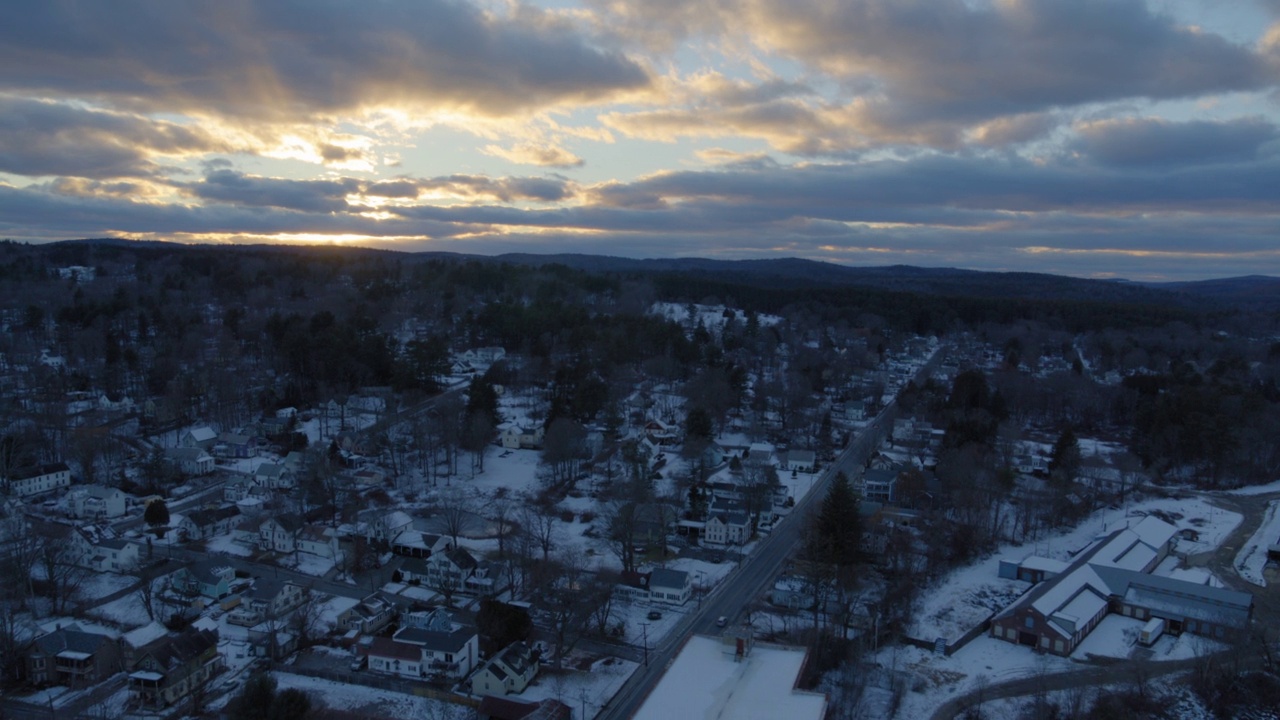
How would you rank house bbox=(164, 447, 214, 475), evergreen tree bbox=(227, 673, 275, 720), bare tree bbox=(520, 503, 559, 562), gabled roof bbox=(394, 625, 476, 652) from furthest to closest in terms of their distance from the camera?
house bbox=(164, 447, 214, 475), bare tree bbox=(520, 503, 559, 562), gabled roof bbox=(394, 625, 476, 652), evergreen tree bbox=(227, 673, 275, 720)

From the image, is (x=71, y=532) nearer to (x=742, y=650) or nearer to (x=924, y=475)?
(x=742, y=650)

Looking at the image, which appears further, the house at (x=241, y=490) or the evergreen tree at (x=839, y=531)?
the house at (x=241, y=490)

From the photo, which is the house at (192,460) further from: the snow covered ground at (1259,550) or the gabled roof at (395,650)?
the snow covered ground at (1259,550)

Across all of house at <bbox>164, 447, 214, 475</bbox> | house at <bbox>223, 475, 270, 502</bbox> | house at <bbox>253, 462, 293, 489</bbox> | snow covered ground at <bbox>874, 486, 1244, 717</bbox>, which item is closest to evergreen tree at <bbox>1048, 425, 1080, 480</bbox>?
snow covered ground at <bbox>874, 486, 1244, 717</bbox>

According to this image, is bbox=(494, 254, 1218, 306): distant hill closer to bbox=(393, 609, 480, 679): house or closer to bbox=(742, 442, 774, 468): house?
bbox=(742, 442, 774, 468): house

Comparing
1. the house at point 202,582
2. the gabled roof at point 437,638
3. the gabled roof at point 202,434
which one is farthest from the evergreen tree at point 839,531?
the gabled roof at point 202,434

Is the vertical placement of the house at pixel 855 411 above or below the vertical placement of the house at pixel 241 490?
above

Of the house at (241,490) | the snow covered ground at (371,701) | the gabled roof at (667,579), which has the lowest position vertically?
the snow covered ground at (371,701)

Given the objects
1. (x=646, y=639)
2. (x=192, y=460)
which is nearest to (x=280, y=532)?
(x=192, y=460)
